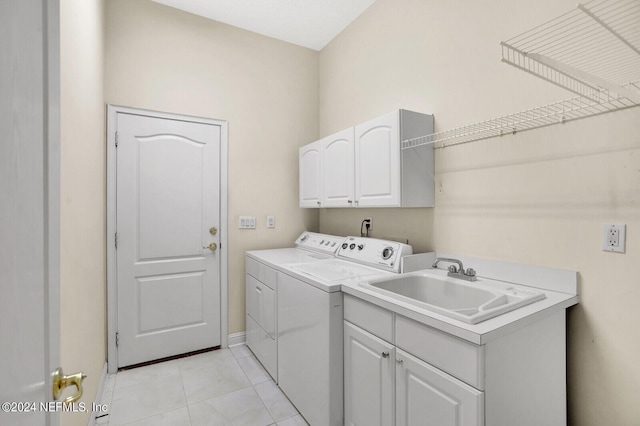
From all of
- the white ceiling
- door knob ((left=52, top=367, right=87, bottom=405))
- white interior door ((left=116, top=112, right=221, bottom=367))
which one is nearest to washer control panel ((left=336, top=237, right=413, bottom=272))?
white interior door ((left=116, top=112, right=221, bottom=367))

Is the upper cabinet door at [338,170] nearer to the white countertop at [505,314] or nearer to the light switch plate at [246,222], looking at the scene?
the light switch plate at [246,222]

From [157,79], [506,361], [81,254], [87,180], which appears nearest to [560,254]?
[506,361]

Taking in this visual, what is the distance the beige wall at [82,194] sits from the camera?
1282 millimetres

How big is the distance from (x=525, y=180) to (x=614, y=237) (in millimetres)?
430

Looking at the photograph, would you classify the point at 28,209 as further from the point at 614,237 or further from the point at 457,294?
the point at 614,237

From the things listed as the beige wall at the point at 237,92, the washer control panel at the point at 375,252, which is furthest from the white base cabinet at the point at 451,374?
the beige wall at the point at 237,92

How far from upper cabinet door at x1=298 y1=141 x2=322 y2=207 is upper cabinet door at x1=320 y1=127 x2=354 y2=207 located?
0.08 meters

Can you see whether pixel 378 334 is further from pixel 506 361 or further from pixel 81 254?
pixel 81 254

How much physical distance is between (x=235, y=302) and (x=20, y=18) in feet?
8.98

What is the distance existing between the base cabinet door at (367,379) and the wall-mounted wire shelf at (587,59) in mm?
1231

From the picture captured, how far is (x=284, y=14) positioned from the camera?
277 centimetres

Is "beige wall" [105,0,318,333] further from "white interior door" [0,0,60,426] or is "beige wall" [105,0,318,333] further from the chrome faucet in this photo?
"white interior door" [0,0,60,426]

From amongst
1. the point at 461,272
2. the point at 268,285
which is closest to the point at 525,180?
the point at 461,272

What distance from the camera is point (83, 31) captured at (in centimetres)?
161
